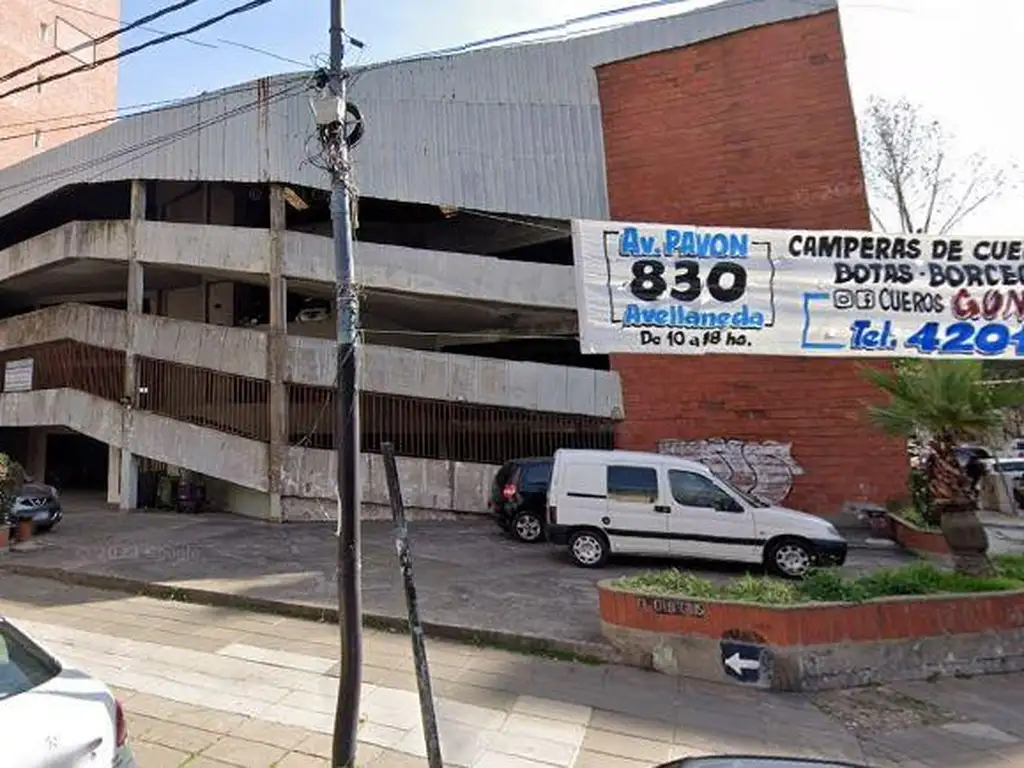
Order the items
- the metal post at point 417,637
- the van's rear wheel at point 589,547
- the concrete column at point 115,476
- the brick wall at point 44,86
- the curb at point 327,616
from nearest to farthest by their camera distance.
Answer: the metal post at point 417,637 < the curb at point 327,616 < the van's rear wheel at point 589,547 < the concrete column at point 115,476 < the brick wall at point 44,86

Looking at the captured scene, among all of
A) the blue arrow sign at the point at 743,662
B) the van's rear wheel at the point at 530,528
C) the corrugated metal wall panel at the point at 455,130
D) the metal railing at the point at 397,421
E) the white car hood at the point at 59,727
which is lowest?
the blue arrow sign at the point at 743,662

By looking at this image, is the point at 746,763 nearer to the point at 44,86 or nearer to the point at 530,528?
the point at 530,528

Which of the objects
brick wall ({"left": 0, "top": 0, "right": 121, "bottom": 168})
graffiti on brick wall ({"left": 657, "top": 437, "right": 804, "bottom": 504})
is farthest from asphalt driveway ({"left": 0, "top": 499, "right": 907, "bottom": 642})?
brick wall ({"left": 0, "top": 0, "right": 121, "bottom": 168})

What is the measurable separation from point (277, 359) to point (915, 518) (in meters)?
13.8

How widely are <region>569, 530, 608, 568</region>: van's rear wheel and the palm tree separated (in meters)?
4.40

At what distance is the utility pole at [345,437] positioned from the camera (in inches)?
172

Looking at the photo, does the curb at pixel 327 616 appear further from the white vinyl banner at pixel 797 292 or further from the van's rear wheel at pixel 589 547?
the van's rear wheel at pixel 589 547

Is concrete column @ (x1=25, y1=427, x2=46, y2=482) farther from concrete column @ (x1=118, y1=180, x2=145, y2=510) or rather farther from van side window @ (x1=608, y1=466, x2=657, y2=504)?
van side window @ (x1=608, y1=466, x2=657, y2=504)


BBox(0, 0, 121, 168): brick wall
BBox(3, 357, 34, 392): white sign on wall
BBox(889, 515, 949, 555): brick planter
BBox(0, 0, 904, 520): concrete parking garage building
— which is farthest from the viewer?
BBox(0, 0, 121, 168): brick wall

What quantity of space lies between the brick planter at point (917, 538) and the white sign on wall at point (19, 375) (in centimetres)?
2201

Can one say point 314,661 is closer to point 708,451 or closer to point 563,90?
point 708,451

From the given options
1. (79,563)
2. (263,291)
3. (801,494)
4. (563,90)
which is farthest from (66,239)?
(801,494)

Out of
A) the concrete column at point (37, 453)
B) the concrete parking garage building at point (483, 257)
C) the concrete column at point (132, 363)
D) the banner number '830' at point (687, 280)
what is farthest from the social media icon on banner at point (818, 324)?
the concrete column at point (37, 453)

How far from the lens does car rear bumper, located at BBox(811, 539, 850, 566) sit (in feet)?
33.8
